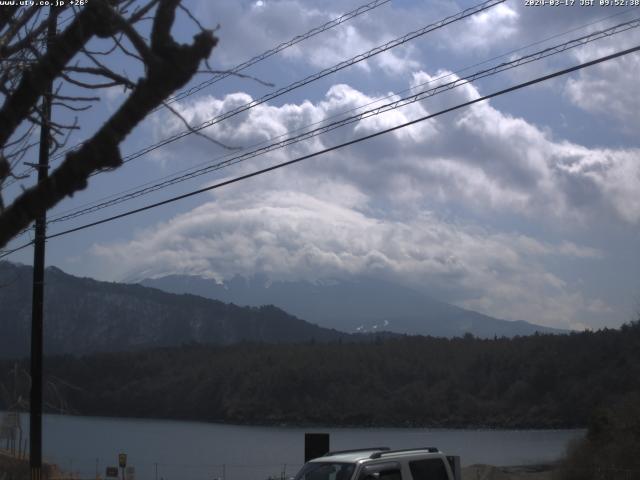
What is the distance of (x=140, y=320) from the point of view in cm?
17262

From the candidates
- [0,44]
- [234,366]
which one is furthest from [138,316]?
[0,44]

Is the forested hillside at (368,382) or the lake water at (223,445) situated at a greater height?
the forested hillside at (368,382)

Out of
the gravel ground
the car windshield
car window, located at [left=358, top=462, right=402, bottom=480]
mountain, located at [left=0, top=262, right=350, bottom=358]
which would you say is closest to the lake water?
the gravel ground

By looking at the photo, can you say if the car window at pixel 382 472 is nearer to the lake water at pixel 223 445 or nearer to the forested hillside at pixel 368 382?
the lake water at pixel 223 445

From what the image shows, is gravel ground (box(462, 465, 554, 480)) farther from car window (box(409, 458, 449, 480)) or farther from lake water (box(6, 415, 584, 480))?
car window (box(409, 458, 449, 480))

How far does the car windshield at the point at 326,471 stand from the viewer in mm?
11781

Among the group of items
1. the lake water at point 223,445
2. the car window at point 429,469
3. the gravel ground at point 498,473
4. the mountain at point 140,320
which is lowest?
the lake water at point 223,445

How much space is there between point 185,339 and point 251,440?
3591 inches

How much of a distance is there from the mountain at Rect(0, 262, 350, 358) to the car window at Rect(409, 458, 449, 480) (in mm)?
126625

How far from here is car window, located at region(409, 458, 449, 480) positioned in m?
12.3

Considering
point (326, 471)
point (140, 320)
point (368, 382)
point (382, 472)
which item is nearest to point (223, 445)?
point (368, 382)

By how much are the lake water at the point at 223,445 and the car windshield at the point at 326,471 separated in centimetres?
2960

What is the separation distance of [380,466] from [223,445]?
62849 millimetres

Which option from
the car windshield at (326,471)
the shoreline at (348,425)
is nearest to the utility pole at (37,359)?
the car windshield at (326,471)
